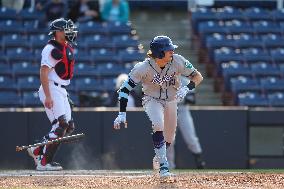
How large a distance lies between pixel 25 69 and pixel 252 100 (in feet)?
13.5

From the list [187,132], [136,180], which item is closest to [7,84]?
[187,132]

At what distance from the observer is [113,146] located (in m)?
15.8

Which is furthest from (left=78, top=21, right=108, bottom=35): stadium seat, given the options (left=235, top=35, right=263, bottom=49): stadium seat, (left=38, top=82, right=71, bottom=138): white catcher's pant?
(left=38, top=82, right=71, bottom=138): white catcher's pant

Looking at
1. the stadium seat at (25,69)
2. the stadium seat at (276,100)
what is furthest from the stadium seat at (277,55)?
the stadium seat at (25,69)

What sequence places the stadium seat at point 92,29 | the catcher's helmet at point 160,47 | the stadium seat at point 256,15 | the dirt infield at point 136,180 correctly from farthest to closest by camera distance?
the stadium seat at point 256,15, the stadium seat at point 92,29, the catcher's helmet at point 160,47, the dirt infield at point 136,180

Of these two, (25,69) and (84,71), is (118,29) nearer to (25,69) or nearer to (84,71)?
(84,71)

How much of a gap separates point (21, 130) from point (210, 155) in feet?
9.91

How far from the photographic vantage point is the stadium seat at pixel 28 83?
17.8 metres

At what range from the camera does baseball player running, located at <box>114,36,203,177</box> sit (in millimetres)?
11188

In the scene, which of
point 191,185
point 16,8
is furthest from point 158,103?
point 16,8

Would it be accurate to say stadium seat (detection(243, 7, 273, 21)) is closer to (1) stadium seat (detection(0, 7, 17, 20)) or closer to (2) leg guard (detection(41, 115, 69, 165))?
(1) stadium seat (detection(0, 7, 17, 20))

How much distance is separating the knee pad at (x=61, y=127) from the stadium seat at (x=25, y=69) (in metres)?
5.14

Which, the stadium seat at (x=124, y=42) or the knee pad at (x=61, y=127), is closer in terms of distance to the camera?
the knee pad at (x=61, y=127)

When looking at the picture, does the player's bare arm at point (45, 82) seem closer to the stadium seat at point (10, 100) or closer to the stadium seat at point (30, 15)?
the stadium seat at point (10, 100)
